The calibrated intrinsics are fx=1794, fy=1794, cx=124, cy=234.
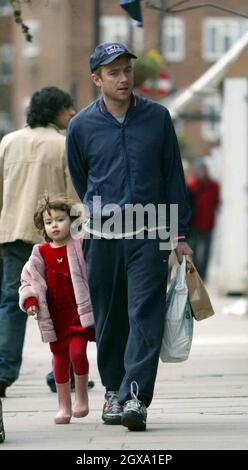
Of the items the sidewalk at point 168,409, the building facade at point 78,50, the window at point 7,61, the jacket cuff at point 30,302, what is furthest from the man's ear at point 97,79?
the window at point 7,61

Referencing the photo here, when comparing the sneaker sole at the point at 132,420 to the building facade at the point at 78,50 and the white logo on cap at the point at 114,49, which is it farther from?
the building facade at the point at 78,50

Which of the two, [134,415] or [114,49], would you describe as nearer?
[134,415]

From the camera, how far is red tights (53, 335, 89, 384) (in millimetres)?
9367

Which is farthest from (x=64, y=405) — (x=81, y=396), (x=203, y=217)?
(x=203, y=217)

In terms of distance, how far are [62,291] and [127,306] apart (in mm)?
355

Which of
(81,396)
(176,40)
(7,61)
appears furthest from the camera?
(7,61)

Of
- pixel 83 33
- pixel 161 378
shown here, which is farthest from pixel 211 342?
pixel 83 33

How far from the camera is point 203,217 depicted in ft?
95.9

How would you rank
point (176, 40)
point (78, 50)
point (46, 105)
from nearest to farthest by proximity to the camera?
point (46, 105), point (78, 50), point (176, 40)

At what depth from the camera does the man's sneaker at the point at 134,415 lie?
887 cm

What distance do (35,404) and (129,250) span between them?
6.54 ft

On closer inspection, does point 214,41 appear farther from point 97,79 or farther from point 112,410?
point 112,410
